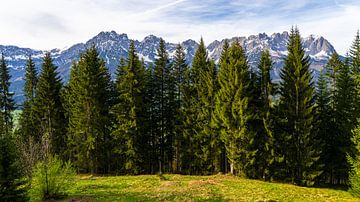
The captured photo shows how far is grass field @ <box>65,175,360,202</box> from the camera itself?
77.0 feet

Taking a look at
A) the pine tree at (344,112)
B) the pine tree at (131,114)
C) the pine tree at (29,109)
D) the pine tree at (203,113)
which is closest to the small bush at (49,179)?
the pine tree at (131,114)

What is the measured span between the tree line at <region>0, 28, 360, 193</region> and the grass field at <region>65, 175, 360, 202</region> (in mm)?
5603

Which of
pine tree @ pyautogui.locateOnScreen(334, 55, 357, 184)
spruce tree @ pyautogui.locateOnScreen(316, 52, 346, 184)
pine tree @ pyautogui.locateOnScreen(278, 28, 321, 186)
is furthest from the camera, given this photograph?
spruce tree @ pyautogui.locateOnScreen(316, 52, 346, 184)

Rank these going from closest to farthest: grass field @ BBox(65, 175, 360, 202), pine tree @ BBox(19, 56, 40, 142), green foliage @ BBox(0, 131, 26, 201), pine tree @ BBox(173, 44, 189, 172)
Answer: green foliage @ BBox(0, 131, 26, 201) < grass field @ BBox(65, 175, 360, 202) < pine tree @ BBox(173, 44, 189, 172) < pine tree @ BBox(19, 56, 40, 142)

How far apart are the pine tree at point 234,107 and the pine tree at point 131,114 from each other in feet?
31.0

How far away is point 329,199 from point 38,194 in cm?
2141

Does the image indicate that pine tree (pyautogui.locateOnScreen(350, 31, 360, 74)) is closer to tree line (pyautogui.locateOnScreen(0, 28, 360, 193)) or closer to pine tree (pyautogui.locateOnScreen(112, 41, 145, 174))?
tree line (pyautogui.locateOnScreen(0, 28, 360, 193))

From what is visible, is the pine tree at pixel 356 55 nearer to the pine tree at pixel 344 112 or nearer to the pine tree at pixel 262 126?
the pine tree at pixel 344 112

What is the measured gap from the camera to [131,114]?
38.9m

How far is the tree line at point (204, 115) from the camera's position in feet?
112

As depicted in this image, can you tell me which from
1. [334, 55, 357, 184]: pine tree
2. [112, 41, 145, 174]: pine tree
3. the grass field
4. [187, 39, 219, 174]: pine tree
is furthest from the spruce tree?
[112, 41, 145, 174]: pine tree

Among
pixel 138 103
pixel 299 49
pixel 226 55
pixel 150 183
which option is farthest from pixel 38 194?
pixel 299 49

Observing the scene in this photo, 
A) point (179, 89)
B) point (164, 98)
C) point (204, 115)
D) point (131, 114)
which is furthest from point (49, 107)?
point (204, 115)

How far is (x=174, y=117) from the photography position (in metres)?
43.5
